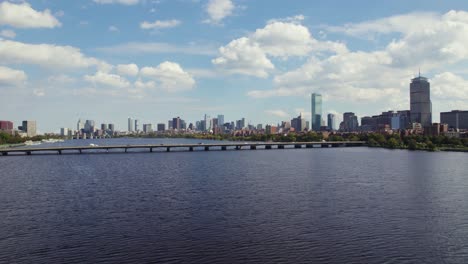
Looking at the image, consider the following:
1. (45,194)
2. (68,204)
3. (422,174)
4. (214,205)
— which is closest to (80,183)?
(45,194)

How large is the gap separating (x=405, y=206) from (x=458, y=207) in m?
6.33

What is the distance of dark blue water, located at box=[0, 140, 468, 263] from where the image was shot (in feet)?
113

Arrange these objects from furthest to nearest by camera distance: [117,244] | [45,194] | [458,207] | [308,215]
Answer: [45,194]
[458,207]
[308,215]
[117,244]

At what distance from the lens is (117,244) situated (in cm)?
3722

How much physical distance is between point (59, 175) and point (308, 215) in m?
65.7

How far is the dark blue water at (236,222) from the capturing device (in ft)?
113

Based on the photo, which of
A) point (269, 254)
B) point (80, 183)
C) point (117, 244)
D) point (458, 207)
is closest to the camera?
point (269, 254)

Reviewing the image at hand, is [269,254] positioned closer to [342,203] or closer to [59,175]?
[342,203]

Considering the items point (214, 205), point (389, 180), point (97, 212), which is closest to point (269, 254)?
point (214, 205)

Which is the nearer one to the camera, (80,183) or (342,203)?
(342,203)

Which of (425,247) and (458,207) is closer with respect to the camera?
(425,247)

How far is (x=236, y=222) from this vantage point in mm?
44719

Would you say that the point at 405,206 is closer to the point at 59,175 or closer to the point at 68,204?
the point at 68,204

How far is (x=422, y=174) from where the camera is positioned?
90625mm
